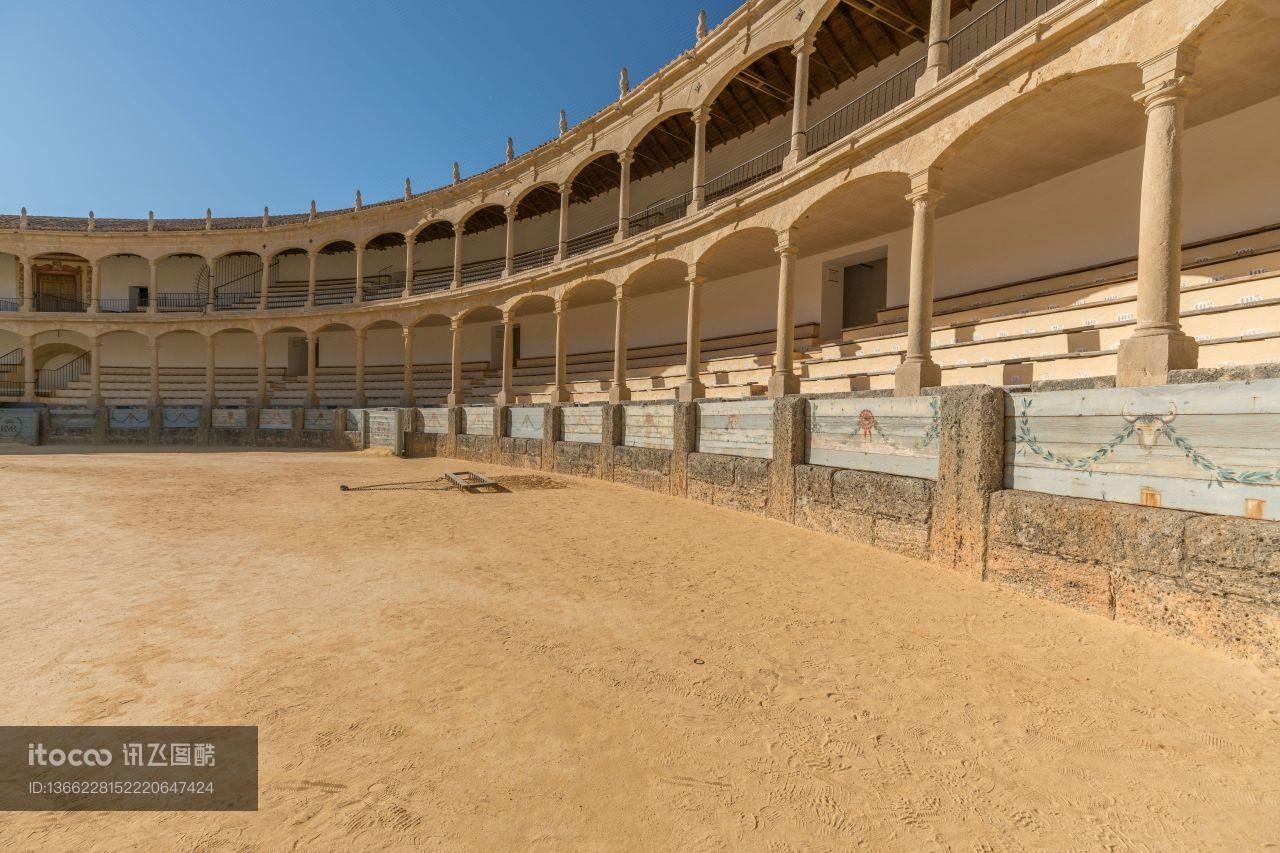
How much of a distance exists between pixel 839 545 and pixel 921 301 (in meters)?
4.58

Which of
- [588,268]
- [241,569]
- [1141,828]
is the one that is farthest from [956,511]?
[588,268]

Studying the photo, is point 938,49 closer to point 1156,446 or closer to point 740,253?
point 740,253

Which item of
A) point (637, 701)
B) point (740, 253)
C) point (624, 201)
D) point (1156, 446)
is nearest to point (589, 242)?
point (624, 201)

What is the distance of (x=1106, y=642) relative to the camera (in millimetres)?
3553

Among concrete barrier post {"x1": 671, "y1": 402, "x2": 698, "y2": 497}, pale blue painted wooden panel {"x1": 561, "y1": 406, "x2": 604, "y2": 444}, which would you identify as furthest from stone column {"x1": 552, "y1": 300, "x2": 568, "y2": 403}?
concrete barrier post {"x1": 671, "y1": 402, "x2": 698, "y2": 497}

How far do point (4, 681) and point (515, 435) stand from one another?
13141 millimetres

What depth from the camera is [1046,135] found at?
8477 millimetres

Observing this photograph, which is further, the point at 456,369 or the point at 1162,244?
the point at 456,369

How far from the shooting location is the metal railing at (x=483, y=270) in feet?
79.9

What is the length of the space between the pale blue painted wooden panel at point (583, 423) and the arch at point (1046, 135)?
8.39 metres

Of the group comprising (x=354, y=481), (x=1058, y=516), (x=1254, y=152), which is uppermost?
(x=1254, y=152)

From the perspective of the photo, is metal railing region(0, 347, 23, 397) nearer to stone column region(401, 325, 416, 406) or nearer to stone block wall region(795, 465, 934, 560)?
stone column region(401, 325, 416, 406)

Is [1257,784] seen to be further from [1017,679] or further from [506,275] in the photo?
[506,275]

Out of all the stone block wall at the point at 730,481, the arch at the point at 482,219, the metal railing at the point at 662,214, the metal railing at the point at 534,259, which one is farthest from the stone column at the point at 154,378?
the stone block wall at the point at 730,481
